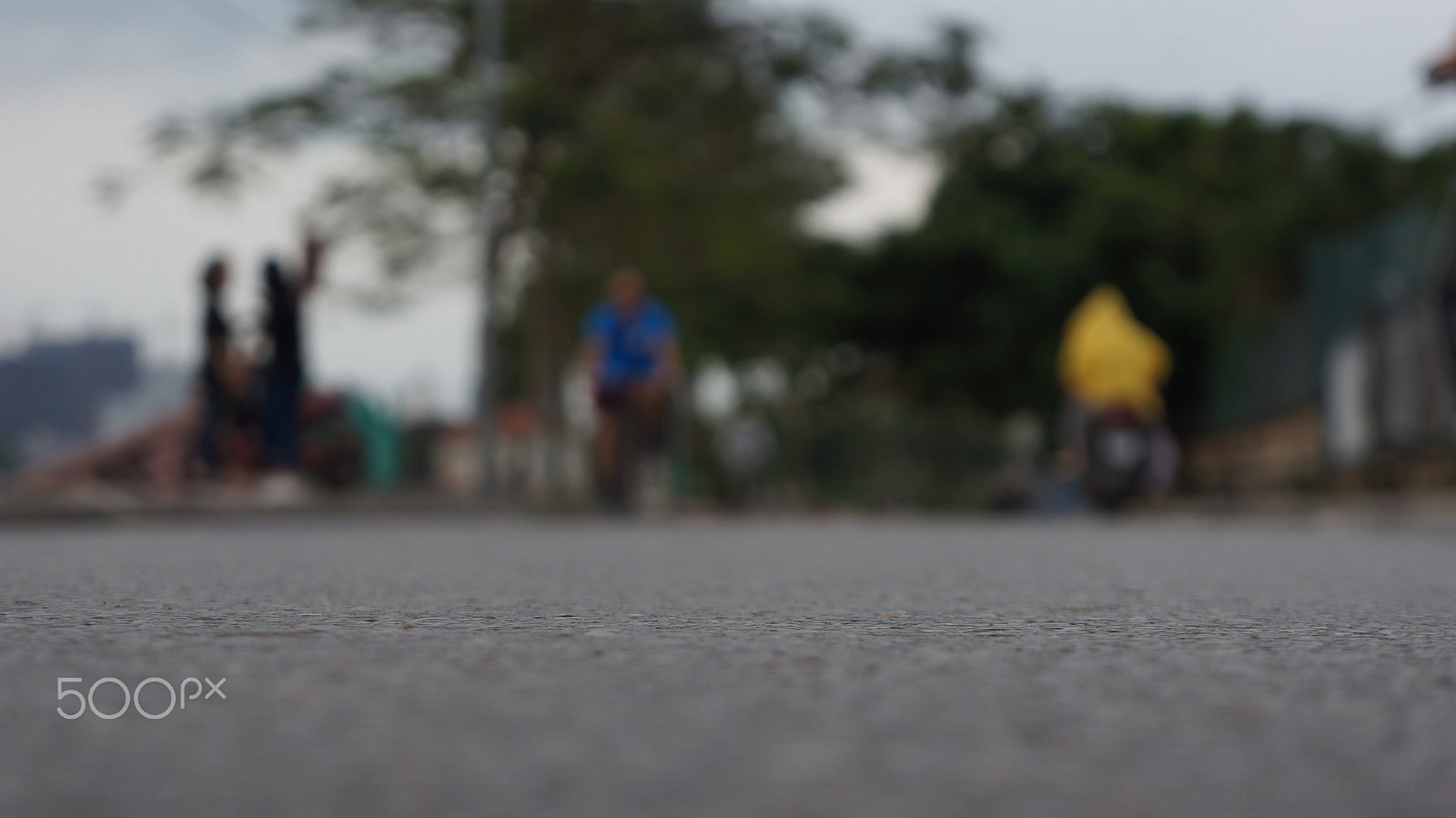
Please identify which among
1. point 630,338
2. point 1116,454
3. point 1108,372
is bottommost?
point 1116,454

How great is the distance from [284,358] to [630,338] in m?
2.47

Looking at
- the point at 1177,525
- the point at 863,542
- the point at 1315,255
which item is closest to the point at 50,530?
the point at 863,542

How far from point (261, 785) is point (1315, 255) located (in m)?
21.4

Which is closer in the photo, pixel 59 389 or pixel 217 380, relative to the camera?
pixel 217 380

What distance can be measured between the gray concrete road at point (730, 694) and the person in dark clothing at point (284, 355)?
257 inches

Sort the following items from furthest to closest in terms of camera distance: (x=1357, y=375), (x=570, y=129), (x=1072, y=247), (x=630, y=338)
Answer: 1. (x=1072, y=247)
2. (x=570, y=129)
3. (x=1357, y=375)
4. (x=630, y=338)

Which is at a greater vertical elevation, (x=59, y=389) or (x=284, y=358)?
(x=284, y=358)

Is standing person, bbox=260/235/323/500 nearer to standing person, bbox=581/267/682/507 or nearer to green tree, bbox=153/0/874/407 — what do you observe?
standing person, bbox=581/267/682/507

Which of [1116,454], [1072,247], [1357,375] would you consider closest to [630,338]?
[1116,454]

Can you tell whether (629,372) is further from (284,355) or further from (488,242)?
(488,242)

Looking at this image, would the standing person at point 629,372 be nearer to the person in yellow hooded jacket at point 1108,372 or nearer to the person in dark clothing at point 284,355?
the person in dark clothing at point 284,355

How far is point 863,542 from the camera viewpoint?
367 inches

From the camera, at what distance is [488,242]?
2414 centimetres

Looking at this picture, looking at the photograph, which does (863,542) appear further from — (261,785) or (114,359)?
(114,359)
